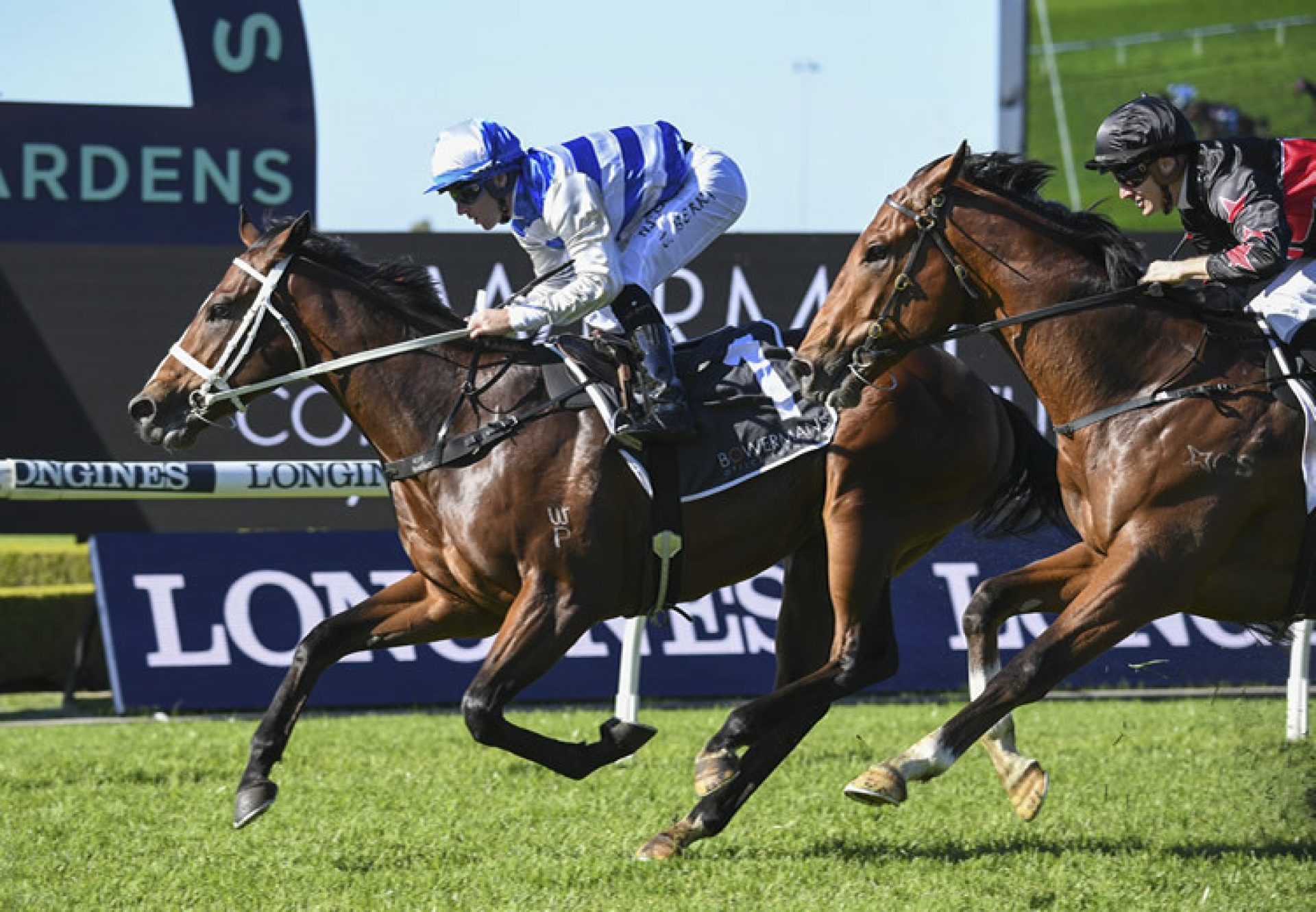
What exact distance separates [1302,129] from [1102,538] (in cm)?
1229

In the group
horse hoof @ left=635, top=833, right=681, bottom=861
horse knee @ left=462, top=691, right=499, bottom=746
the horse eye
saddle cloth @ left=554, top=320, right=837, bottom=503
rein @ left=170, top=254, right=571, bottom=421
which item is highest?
the horse eye

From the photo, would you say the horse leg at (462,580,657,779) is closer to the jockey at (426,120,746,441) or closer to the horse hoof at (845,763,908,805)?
the jockey at (426,120,746,441)

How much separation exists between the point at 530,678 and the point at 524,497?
1.70 feet

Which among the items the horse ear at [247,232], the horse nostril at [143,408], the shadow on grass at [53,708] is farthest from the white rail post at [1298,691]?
the shadow on grass at [53,708]

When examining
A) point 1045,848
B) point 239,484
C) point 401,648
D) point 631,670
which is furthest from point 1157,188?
point 401,648

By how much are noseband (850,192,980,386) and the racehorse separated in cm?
66

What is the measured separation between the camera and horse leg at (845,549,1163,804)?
4.59 meters

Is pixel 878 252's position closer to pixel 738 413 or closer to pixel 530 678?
pixel 738 413

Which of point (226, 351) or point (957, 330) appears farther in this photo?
point (226, 351)

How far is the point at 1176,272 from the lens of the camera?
4.80 meters

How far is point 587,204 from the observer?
5.16m

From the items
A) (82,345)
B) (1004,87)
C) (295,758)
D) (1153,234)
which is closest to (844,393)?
(295,758)

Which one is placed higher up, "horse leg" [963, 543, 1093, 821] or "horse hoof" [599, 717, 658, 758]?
"horse leg" [963, 543, 1093, 821]

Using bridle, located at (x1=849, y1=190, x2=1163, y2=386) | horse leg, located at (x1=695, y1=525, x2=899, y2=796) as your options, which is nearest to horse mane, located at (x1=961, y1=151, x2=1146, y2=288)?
bridle, located at (x1=849, y1=190, x2=1163, y2=386)
